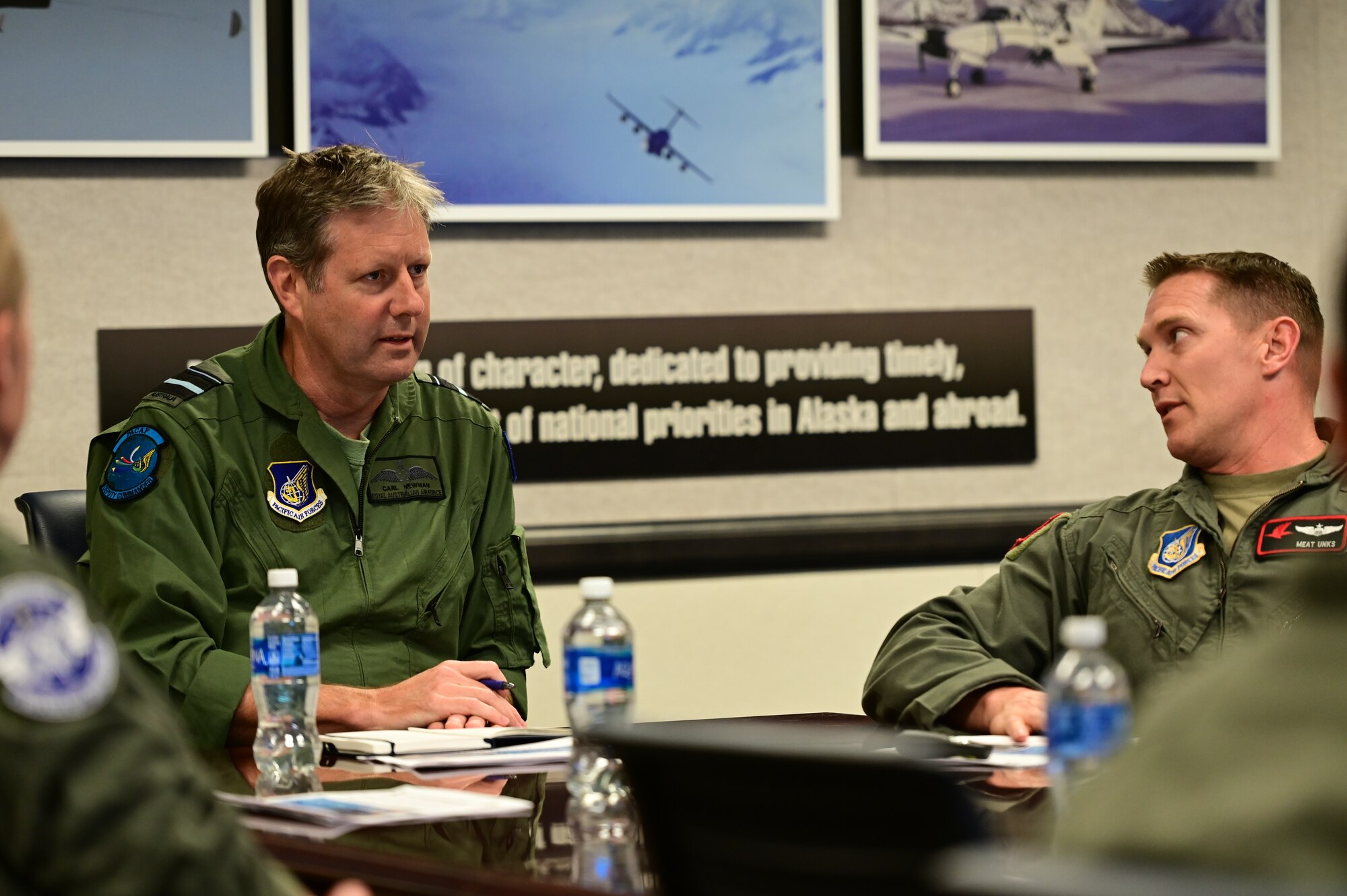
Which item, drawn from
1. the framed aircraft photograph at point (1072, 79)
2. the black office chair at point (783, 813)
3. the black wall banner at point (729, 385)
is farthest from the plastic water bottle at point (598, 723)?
the framed aircraft photograph at point (1072, 79)

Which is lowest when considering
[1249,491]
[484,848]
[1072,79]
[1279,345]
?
[484,848]

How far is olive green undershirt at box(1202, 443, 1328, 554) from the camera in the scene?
2.55m

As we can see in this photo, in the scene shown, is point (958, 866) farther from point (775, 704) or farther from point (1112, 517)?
point (775, 704)

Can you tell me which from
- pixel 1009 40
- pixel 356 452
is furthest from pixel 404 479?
pixel 1009 40

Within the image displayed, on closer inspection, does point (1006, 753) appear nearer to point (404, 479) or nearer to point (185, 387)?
point (404, 479)

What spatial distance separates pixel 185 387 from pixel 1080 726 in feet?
5.68

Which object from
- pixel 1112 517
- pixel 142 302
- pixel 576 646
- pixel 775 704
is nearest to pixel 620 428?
pixel 775 704

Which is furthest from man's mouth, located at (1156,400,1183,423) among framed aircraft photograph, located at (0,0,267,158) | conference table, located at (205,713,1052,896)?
framed aircraft photograph, located at (0,0,267,158)

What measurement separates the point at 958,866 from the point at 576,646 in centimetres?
115

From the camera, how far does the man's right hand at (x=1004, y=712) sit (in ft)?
6.84

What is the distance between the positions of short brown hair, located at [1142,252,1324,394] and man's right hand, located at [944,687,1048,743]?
2.71 ft

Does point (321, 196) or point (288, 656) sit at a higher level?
point (321, 196)

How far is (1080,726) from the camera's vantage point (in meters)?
1.55

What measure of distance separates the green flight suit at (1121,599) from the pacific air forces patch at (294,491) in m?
0.98
